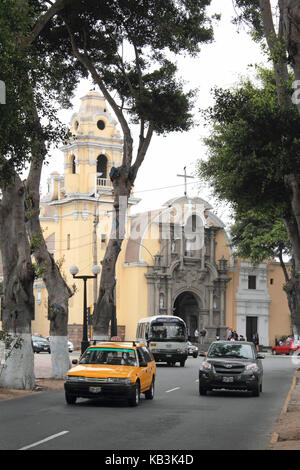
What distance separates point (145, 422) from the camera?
1536 cm

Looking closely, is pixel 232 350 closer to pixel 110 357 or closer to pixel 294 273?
pixel 110 357

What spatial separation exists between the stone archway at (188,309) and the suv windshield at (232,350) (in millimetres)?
50504

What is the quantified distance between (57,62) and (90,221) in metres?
39.6

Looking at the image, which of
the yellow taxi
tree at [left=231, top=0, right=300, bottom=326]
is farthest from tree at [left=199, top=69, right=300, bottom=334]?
the yellow taxi

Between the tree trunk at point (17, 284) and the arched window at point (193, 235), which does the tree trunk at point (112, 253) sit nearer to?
the tree trunk at point (17, 284)

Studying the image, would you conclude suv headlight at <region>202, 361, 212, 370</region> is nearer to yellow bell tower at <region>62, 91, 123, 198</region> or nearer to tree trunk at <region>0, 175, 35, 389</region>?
tree trunk at <region>0, 175, 35, 389</region>

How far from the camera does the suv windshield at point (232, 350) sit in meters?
22.9

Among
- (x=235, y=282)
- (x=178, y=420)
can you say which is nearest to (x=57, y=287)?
(x=178, y=420)

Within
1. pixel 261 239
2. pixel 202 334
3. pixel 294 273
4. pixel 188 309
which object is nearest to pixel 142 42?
pixel 294 273

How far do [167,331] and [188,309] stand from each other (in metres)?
34.6

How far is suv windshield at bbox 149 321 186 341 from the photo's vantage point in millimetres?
41062

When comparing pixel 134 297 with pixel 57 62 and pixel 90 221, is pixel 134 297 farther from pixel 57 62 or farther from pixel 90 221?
pixel 57 62

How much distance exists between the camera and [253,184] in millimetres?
23375

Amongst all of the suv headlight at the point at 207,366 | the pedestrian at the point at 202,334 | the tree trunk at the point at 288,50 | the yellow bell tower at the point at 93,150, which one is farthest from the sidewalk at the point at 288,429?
the yellow bell tower at the point at 93,150
